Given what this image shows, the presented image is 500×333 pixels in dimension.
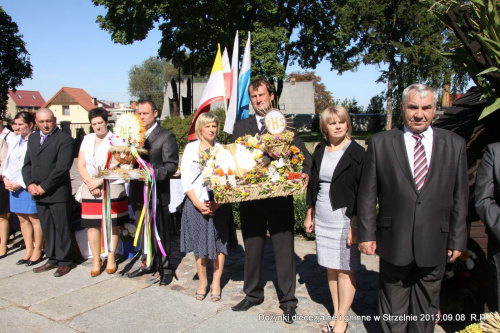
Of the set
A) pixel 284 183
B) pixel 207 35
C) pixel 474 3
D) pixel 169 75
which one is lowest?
pixel 284 183

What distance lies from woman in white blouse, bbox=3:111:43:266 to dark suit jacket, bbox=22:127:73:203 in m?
0.40

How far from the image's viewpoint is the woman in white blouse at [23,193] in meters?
5.86

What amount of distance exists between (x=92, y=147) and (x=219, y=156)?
2285 mm

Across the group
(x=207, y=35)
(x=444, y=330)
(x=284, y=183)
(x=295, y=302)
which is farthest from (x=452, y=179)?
(x=207, y=35)

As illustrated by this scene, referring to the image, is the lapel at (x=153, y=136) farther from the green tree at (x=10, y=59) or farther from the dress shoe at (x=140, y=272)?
the green tree at (x=10, y=59)

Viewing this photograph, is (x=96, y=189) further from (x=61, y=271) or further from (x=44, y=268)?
(x=44, y=268)

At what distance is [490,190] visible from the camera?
2.98 meters

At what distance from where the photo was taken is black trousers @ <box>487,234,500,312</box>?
2.93 metres

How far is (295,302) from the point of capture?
4.09m

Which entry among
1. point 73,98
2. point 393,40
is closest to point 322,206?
point 393,40

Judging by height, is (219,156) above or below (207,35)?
below

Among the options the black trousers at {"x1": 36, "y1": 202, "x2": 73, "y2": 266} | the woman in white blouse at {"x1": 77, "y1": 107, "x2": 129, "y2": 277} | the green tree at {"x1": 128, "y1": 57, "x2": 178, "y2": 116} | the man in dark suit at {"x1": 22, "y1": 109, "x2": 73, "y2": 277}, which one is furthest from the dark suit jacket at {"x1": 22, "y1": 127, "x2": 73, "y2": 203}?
the green tree at {"x1": 128, "y1": 57, "x2": 178, "y2": 116}

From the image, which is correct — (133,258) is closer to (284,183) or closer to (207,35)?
(284,183)

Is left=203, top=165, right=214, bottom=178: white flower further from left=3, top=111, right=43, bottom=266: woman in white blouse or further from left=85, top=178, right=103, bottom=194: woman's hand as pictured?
left=3, top=111, right=43, bottom=266: woman in white blouse
